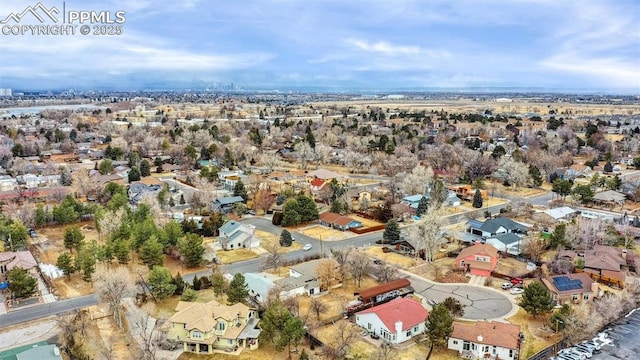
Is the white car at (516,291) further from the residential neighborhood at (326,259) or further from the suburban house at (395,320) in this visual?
the suburban house at (395,320)

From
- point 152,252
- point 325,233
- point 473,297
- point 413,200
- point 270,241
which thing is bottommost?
point 473,297

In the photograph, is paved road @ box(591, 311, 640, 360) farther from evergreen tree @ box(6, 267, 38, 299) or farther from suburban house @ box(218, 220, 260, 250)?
evergreen tree @ box(6, 267, 38, 299)

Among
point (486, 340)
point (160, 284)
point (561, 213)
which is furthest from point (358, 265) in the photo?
point (561, 213)

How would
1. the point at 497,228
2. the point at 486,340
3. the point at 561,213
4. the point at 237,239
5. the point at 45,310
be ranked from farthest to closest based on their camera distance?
the point at 561,213, the point at 497,228, the point at 237,239, the point at 45,310, the point at 486,340

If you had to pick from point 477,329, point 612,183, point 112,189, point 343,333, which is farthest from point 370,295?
point 612,183

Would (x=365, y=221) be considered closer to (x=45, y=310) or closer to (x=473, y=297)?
(x=473, y=297)

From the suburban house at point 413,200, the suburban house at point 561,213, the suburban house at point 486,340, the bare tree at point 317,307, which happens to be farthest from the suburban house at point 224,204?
the suburban house at point 561,213
